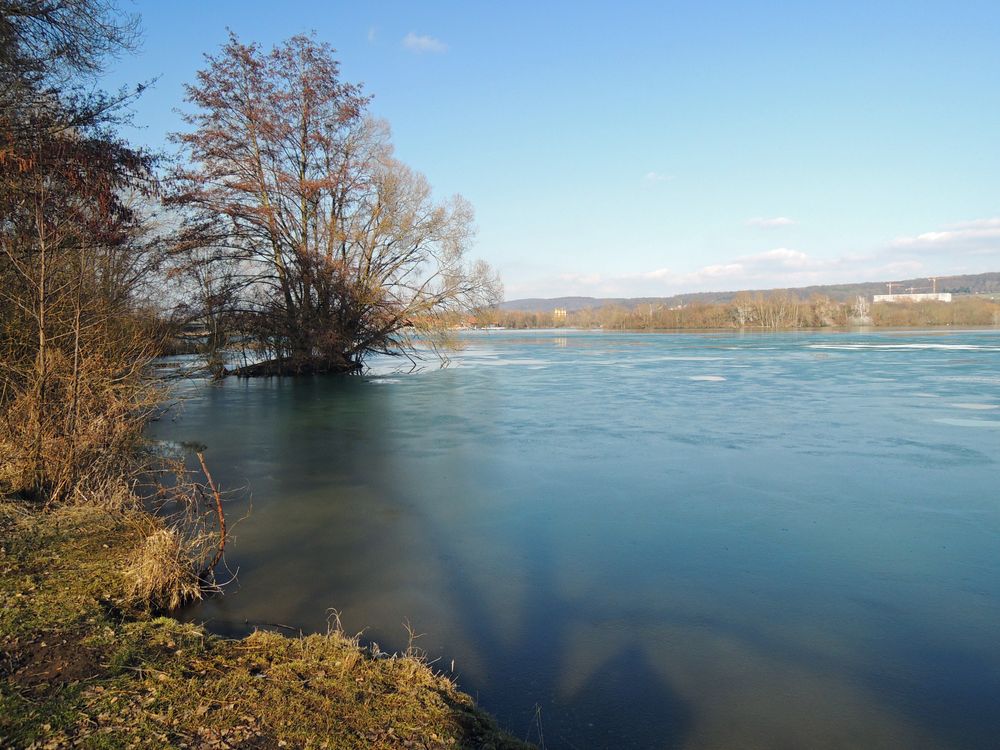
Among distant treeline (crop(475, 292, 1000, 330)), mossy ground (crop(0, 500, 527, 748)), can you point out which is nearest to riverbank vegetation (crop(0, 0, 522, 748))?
mossy ground (crop(0, 500, 527, 748))

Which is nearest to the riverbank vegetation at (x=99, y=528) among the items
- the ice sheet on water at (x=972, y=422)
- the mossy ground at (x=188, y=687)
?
the mossy ground at (x=188, y=687)

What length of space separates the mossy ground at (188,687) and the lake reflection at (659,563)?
1.52 feet

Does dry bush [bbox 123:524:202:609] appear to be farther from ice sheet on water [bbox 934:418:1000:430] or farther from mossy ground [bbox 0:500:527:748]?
ice sheet on water [bbox 934:418:1000:430]

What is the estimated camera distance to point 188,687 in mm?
2908

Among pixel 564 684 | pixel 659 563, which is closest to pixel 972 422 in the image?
pixel 659 563

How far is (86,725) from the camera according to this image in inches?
100

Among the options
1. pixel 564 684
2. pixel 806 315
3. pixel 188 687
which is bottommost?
pixel 564 684

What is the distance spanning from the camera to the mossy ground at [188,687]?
8.44 ft

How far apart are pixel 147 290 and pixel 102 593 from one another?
15148mm

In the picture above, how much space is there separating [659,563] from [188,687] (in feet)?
11.0

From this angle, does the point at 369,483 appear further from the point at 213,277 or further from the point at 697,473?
the point at 213,277

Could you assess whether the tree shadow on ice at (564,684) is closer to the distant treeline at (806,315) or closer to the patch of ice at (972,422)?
the patch of ice at (972,422)

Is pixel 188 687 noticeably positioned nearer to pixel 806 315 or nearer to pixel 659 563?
pixel 659 563

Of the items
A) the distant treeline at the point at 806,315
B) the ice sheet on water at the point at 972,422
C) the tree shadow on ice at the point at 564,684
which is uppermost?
the distant treeline at the point at 806,315
